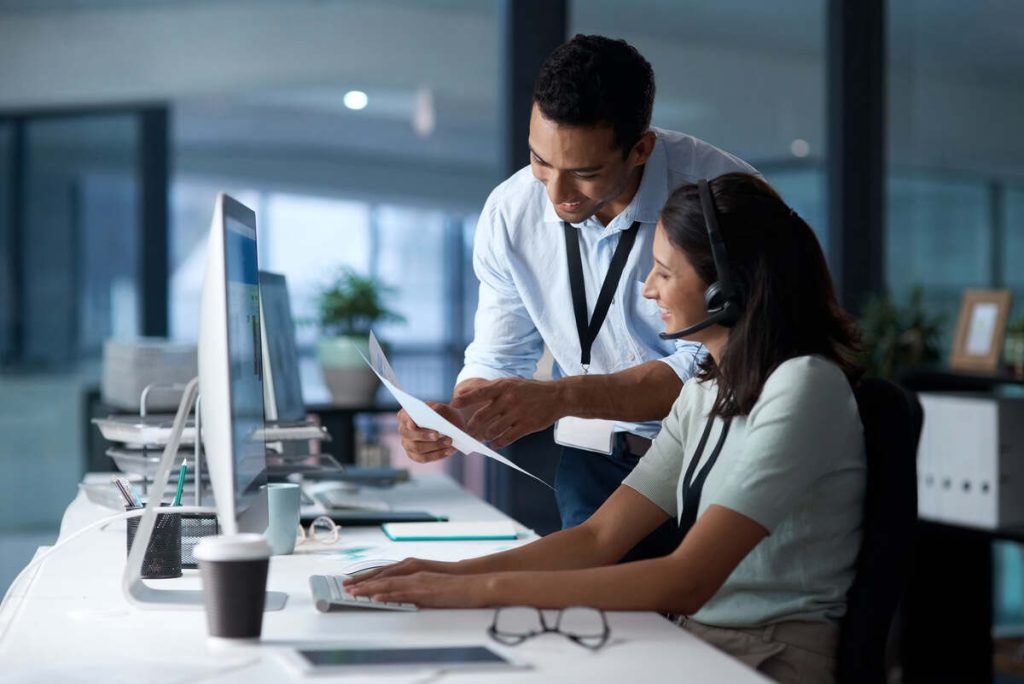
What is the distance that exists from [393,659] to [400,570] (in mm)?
293

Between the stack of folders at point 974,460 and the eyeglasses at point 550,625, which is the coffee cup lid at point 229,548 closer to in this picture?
the eyeglasses at point 550,625

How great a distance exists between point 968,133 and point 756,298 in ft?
11.2

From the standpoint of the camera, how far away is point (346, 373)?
3953 millimetres

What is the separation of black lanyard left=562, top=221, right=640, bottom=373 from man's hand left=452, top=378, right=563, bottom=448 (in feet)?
1.14

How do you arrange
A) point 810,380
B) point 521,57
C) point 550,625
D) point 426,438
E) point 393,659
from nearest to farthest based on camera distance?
point 393,659, point 550,625, point 810,380, point 426,438, point 521,57

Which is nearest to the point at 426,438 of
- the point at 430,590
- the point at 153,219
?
the point at 430,590

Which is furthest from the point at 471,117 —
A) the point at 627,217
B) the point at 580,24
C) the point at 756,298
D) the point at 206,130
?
the point at 756,298

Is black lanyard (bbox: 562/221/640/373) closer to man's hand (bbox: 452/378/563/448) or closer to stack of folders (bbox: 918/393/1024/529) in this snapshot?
man's hand (bbox: 452/378/563/448)

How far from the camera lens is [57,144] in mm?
4703

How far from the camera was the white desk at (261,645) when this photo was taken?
1.27 meters

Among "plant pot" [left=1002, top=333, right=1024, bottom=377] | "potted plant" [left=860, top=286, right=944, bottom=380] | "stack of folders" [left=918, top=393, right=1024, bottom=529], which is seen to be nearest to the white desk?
Answer: "stack of folders" [left=918, top=393, right=1024, bottom=529]

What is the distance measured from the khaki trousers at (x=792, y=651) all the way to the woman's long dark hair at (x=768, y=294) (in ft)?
0.96

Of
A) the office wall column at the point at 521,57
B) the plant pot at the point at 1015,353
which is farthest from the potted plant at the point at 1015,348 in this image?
the office wall column at the point at 521,57

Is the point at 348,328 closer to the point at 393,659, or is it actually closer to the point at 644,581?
the point at 644,581
